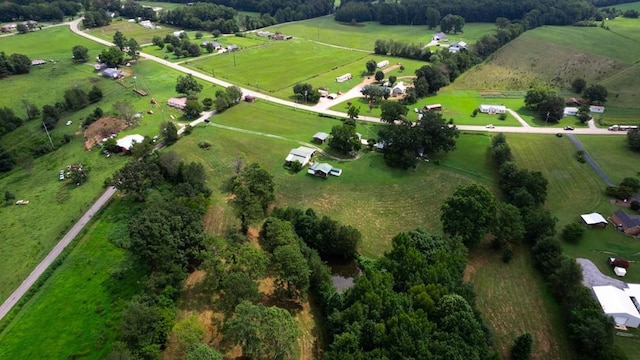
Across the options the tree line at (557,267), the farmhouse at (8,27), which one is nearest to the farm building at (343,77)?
the tree line at (557,267)

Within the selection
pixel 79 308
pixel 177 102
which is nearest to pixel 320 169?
pixel 79 308

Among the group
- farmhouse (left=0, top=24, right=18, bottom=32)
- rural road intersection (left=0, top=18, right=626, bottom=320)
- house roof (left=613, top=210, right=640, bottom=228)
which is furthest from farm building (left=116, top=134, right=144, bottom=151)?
farmhouse (left=0, top=24, right=18, bottom=32)

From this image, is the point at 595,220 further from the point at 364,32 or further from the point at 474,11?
the point at 474,11

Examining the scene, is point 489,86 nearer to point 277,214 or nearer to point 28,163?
point 277,214

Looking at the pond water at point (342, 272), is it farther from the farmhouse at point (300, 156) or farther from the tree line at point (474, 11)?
the tree line at point (474, 11)

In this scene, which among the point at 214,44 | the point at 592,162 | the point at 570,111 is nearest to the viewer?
the point at 592,162

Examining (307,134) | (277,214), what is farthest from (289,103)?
(277,214)
